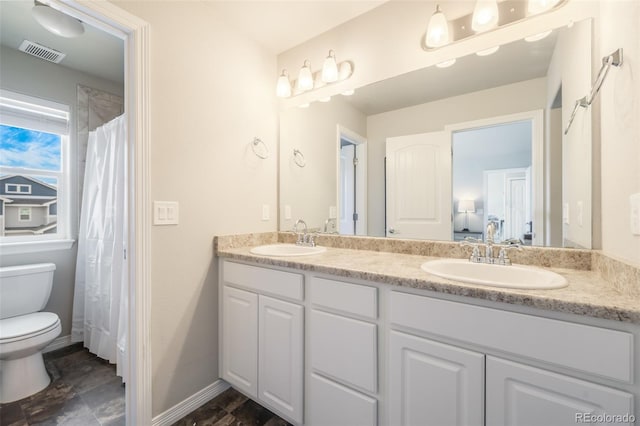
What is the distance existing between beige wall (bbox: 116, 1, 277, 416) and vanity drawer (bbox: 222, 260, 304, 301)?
0.16 metres

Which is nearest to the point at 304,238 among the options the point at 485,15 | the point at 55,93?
the point at 485,15

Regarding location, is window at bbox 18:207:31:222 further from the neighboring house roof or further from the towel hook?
the towel hook

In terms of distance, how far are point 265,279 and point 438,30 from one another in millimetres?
1579

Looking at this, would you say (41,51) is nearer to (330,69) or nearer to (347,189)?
(330,69)

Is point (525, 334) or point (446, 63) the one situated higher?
point (446, 63)

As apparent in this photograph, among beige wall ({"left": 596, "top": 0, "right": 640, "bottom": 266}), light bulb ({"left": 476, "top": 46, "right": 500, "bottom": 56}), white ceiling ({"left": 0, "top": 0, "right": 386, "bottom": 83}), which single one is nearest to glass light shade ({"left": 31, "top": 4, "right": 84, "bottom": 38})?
white ceiling ({"left": 0, "top": 0, "right": 386, "bottom": 83})

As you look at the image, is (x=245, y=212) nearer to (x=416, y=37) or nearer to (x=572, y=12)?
(x=416, y=37)

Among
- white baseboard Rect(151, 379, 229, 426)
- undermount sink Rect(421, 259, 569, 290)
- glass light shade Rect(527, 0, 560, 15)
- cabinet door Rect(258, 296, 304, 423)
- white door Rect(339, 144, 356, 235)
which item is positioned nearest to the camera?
undermount sink Rect(421, 259, 569, 290)

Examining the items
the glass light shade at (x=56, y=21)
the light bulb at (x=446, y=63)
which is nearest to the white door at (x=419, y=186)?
the light bulb at (x=446, y=63)

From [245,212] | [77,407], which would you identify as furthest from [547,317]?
[77,407]

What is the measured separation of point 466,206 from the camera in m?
1.44

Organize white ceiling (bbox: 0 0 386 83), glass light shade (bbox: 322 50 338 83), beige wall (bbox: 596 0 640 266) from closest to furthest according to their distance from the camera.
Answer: beige wall (bbox: 596 0 640 266)
white ceiling (bbox: 0 0 386 83)
glass light shade (bbox: 322 50 338 83)

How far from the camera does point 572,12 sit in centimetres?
114

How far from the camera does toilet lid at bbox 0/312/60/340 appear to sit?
5.09ft
